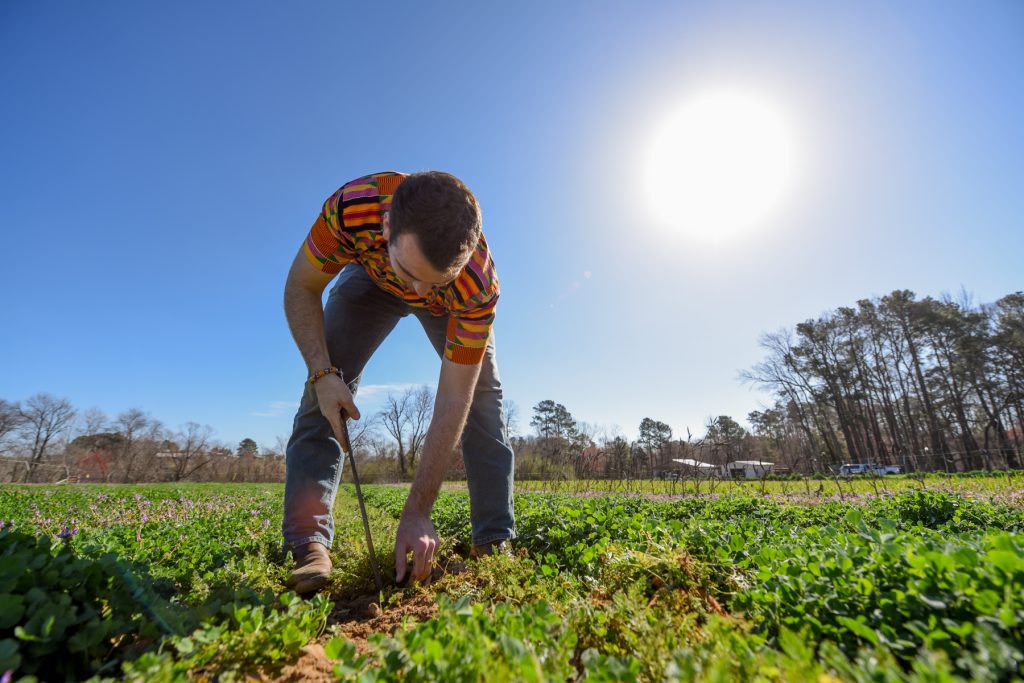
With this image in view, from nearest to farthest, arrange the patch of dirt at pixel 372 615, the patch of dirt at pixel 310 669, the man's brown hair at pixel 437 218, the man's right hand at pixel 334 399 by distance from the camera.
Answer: the patch of dirt at pixel 310 669
the patch of dirt at pixel 372 615
the man's brown hair at pixel 437 218
the man's right hand at pixel 334 399

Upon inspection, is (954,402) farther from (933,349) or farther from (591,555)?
(591,555)

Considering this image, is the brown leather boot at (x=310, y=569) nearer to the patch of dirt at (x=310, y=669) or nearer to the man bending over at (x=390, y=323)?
the man bending over at (x=390, y=323)

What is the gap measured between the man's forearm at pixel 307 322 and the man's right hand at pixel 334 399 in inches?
6.8

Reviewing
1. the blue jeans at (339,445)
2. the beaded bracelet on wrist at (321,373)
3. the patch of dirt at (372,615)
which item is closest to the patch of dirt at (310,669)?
the patch of dirt at (372,615)

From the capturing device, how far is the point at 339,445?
2719 mm

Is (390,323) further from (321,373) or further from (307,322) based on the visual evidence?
(321,373)

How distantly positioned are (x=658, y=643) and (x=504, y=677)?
544 mm

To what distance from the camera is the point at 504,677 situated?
0.90m

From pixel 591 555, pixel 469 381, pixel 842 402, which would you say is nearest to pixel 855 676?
pixel 591 555

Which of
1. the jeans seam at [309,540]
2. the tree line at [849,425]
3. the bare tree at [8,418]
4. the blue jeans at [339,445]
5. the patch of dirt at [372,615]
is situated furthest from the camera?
the bare tree at [8,418]

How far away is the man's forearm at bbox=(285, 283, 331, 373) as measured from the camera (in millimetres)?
2625

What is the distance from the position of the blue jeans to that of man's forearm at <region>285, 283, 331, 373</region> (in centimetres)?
28

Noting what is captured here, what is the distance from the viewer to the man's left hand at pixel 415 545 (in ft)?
7.07

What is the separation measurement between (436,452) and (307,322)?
46.7 inches
